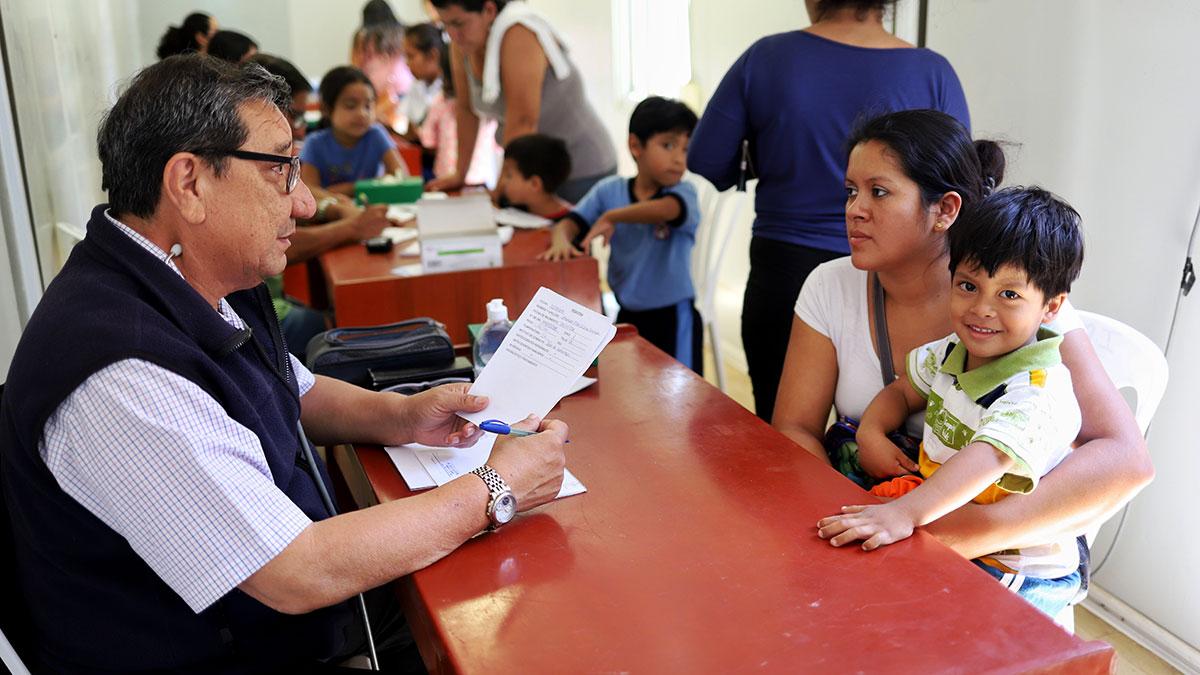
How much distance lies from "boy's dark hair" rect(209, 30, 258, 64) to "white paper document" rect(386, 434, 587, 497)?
9.91 feet

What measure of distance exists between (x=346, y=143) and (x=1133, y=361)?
3.38 metres

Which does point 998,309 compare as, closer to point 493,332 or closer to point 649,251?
point 493,332

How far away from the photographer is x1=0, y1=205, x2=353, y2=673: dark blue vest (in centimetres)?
112

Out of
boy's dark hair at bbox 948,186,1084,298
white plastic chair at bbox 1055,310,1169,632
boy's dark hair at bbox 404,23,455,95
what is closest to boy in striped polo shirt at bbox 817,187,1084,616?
boy's dark hair at bbox 948,186,1084,298

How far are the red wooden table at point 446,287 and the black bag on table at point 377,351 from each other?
82cm

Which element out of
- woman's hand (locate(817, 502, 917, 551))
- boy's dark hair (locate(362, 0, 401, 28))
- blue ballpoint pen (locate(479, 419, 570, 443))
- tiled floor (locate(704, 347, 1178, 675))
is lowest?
tiled floor (locate(704, 347, 1178, 675))

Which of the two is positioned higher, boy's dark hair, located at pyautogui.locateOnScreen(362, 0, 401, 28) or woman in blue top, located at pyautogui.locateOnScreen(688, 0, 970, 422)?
boy's dark hair, located at pyautogui.locateOnScreen(362, 0, 401, 28)

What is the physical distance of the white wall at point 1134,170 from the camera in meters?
2.05

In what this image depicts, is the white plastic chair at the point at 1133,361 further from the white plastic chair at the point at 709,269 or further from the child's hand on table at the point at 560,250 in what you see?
the white plastic chair at the point at 709,269

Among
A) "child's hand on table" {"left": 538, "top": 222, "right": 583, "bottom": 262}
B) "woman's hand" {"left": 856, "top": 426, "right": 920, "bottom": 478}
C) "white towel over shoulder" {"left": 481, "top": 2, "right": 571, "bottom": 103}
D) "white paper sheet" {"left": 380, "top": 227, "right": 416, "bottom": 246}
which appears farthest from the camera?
"white towel over shoulder" {"left": 481, "top": 2, "right": 571, "bottom": 103}

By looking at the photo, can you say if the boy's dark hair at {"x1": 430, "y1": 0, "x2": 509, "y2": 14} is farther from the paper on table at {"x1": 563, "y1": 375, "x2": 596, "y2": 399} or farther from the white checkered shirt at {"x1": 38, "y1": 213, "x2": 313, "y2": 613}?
the white checkered shirt at {"x1": 38, "y1": 213, "x2": 313, "y2": 613}

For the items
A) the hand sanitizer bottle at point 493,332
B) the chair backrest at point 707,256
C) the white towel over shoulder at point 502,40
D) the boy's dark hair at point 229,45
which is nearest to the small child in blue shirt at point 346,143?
the boy's dark hair at point 229,45

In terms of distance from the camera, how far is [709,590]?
1.14 metres

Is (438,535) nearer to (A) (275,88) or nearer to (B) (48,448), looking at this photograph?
(B) (48,448)
